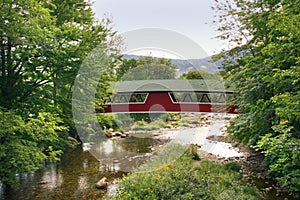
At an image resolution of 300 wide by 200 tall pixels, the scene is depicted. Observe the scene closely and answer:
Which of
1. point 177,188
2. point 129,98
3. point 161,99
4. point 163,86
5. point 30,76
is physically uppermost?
point 163,86

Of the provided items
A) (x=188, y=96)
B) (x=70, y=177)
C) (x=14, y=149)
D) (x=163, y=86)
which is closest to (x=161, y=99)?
(x=163, y=86)

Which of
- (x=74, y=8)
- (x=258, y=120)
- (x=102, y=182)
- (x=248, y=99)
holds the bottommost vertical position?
(x=102, y=182)

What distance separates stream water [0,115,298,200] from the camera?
718 centimetres

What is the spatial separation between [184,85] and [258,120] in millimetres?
9155

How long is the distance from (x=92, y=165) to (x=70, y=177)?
1.41 meters

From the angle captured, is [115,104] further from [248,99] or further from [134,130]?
[248,99]

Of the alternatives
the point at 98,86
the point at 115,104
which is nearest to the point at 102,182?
the point at 98,86

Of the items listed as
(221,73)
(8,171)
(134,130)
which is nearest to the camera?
(8,171)

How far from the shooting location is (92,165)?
9.79m

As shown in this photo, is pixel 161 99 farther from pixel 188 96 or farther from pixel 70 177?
pixel 70 177

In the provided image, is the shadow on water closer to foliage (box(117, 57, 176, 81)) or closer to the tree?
the tree

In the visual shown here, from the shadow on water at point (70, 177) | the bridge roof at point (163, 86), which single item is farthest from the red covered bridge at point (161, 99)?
the shadow on water at point (70, 177)

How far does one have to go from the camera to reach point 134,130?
1745 centimetres

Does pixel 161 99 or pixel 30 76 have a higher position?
pixel 30 76
